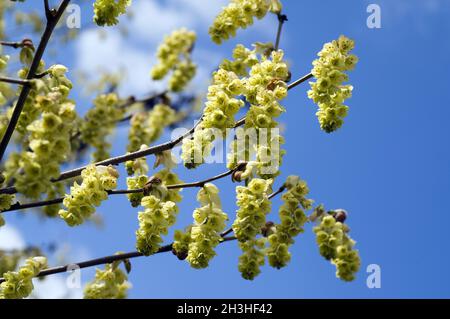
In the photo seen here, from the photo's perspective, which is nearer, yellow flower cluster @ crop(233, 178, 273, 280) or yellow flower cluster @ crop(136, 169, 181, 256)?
yellow flower cluster @ crop(233, 178, 273, 280)

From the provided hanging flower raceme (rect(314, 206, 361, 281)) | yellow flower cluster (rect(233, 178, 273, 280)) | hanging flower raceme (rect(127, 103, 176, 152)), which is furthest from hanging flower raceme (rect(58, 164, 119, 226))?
hanging flower raceme (rect(127, 103, 176, 152))

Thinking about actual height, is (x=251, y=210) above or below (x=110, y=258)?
above

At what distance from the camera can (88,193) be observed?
401 centimetres

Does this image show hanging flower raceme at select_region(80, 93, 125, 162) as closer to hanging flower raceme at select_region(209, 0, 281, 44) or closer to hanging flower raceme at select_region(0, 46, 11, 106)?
hanging flower raceme at select_region(0, 46, 11, 106)

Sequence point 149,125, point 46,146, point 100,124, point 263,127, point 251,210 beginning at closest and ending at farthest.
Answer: point 46,146, point 251,210, point 263,127, point 100,124, point 149,125

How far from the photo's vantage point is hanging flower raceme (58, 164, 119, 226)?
4.02 metres

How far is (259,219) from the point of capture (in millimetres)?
3947

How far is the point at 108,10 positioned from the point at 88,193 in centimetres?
127

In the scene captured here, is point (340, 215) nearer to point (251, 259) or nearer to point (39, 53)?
point (251, 259)

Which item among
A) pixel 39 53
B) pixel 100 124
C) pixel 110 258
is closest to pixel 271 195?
pixel 110 258

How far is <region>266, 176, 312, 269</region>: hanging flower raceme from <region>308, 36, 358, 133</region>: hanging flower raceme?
490mm

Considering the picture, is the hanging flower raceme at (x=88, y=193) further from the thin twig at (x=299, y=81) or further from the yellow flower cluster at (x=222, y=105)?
the thin twig at (x=299, y=81)

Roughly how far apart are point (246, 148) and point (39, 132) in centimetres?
151
